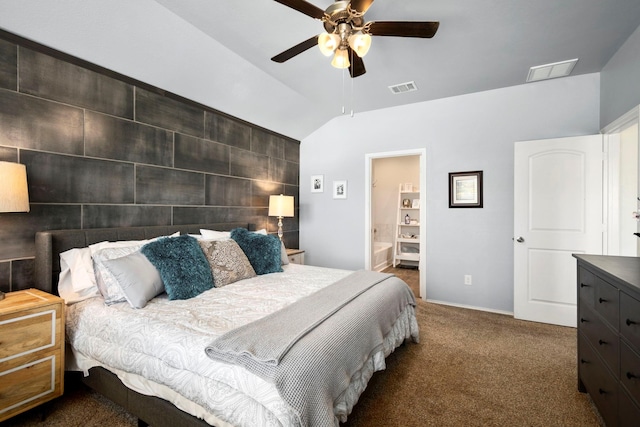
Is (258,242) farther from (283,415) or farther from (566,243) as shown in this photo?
(566,243)

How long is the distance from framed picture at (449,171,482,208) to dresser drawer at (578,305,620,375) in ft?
6.25

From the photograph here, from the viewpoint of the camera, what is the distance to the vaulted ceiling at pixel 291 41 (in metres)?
2.08

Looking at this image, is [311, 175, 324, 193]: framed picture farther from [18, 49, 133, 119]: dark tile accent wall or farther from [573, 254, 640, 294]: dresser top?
[573, 254, 640, 294]: dresser top

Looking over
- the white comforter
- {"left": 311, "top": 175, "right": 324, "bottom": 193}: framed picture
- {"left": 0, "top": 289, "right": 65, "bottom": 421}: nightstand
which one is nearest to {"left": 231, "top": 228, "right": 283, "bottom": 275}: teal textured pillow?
the white comforter

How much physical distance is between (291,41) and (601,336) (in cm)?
291

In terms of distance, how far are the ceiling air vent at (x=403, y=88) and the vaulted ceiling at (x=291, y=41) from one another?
7cm

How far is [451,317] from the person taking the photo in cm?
336

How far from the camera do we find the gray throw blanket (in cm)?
117

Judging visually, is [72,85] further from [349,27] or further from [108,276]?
[349,27]

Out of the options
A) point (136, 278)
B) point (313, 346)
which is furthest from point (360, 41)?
point (136, 278)

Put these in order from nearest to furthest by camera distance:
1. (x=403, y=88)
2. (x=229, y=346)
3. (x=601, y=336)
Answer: (x=229, y=346) → (x=601, y=336) → (x=403, y=88)

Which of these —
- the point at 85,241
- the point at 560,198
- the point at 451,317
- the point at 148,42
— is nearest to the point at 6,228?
the point at 85,241

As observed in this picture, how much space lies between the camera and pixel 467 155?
3.71 meters

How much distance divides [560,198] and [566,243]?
0.47m
